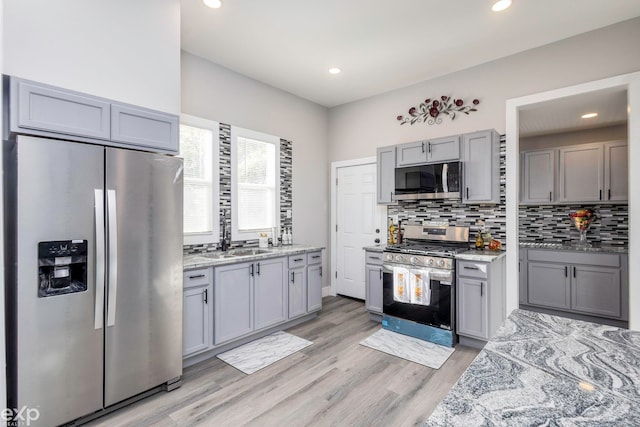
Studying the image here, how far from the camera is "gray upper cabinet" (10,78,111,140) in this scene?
177cm

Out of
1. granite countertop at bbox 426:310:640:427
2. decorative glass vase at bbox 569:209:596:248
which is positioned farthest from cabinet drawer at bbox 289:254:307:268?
decorative glass vase at bbox 569:209:596:248

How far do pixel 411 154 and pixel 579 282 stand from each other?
2.60m

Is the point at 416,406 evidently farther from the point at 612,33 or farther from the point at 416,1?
the point at 612,33

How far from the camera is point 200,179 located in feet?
11.6

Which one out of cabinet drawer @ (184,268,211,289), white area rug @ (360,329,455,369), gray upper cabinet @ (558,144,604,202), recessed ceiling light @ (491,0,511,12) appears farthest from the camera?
gray upper cabinet @ (558,144,604,202)

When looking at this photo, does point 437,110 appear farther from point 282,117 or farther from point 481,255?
point 282,117

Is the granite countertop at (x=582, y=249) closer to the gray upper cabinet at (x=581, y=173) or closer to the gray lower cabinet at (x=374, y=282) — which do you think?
the gray upper cabinet at (x=581, y=173)

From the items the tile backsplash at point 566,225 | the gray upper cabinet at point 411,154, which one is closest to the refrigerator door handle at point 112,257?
the gray upper cabinet at point 411,154

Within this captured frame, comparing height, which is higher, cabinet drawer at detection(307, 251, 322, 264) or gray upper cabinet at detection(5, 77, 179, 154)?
gray upper cabinet at detection(5, 77, 179, 154)

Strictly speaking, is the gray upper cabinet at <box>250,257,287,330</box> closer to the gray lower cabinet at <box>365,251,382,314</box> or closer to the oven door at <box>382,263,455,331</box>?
the gray lower cabinet at <box>365,251,382,314</box>

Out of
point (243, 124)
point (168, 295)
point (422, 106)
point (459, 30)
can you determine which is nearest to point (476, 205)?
point (422, 106)

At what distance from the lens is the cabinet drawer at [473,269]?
121 inches

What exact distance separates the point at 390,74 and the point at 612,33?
2115mm

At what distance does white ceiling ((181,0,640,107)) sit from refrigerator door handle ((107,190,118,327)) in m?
1.81
